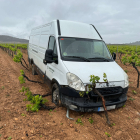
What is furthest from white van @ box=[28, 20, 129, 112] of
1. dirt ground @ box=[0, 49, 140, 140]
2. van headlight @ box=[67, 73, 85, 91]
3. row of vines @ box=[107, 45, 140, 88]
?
row of vines @ box=[107, 45, 140, 88]

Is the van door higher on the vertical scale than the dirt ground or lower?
higher

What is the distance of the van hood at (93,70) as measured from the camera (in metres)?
3.47

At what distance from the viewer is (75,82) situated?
3.38m

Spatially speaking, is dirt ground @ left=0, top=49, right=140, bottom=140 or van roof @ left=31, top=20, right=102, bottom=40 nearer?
dirt ground @ left=0, top=49, right=140, bottom=140

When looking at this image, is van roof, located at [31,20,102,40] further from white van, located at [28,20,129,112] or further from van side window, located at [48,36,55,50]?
van side window, located at [48,36,55,50]

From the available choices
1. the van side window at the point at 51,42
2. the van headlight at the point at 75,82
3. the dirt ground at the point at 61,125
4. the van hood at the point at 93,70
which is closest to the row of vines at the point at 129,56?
the dirt ground at the point at 61,125

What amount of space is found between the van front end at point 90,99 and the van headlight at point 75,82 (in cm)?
10

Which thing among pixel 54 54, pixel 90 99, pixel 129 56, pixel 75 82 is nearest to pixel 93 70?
pixel 75 82

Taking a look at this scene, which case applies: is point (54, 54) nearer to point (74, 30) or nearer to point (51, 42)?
point (51, 42)

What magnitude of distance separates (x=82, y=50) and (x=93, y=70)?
3.34 feet

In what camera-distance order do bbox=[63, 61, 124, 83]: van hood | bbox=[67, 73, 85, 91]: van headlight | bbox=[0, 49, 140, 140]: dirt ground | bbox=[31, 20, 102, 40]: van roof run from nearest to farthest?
1. bbox=[0, 49, 140, 140]: dirt ground
2. bbox=[67, 73, 85, 91]: van headlight
3. bbox=[63, 61, 124, 83]: van hood
4. bbox=[31, 20, 102, 40]: van roof

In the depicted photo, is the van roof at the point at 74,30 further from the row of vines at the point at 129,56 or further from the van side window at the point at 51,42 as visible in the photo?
the row of vines at the point at 129,56

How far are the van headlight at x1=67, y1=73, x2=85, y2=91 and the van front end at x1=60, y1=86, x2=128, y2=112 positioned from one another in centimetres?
10

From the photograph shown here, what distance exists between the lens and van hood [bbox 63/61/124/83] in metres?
3.47
